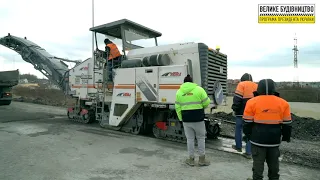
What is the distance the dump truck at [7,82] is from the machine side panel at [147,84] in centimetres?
1035

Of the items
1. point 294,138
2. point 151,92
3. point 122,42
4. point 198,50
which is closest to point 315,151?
point 294,138

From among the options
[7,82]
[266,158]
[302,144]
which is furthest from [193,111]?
[7,82]

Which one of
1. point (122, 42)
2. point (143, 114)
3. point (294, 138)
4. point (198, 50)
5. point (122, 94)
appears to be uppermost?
point (122, 42)

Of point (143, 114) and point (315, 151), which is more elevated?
point (143, 114)

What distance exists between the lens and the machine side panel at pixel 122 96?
7254 mm

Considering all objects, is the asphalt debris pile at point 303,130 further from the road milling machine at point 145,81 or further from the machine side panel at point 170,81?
the machine side panel at point 170,81

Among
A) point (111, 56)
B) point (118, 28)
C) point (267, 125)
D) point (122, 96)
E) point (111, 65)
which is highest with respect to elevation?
point (118, 28)

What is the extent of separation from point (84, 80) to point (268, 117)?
7311 millimetres

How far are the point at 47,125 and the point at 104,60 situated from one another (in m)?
2.99

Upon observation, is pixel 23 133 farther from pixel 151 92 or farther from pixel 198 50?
pixel 198 50

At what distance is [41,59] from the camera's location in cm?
1127

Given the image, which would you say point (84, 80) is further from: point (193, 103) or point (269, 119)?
point (269, 119)

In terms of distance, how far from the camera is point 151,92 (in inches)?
267

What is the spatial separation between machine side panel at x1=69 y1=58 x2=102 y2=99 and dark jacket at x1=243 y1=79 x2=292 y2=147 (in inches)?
246
